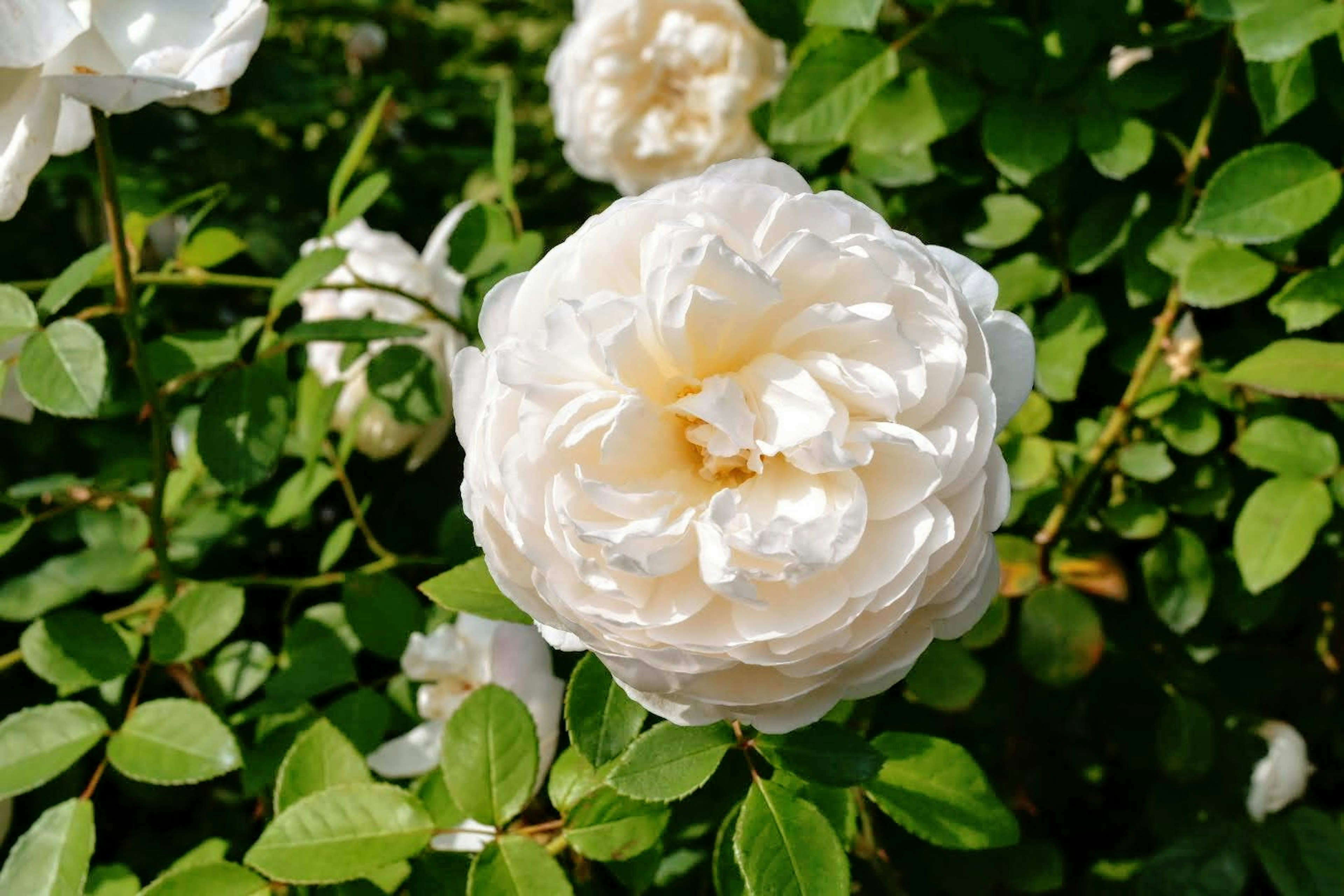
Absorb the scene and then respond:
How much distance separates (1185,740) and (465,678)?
0.71 meters

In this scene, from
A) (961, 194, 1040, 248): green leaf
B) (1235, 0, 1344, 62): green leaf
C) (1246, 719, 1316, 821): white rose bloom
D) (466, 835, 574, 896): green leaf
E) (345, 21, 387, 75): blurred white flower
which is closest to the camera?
(466, 835, 574, 896): green leaf

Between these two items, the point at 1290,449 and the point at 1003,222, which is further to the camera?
the point at 1003,222

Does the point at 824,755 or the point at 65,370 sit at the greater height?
the point at 65,370

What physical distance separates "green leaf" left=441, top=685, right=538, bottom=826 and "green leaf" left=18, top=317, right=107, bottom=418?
297 millimetres

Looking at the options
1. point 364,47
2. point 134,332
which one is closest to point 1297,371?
point 134,332

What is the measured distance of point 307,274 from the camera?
0.88 metres

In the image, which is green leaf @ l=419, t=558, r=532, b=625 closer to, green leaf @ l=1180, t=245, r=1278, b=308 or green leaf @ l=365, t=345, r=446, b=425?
green leaf @ l=365, t=345, r=446, b=425

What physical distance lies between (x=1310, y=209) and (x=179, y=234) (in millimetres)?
1308

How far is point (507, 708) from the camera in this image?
28.0 inches

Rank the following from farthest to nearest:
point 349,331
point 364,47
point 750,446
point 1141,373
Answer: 1. point 364,47
2. point 1141,373
3. point 349,331
4. point 750,446

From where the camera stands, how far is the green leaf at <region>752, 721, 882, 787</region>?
1.97 feet

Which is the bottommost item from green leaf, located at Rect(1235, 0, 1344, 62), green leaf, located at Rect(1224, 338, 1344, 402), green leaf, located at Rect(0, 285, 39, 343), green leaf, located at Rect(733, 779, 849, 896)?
green leaf, located at Rect(733, 779, 849, 896)

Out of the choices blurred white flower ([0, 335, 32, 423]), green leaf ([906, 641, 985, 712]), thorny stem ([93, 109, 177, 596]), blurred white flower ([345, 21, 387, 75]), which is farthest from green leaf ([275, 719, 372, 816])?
blurred white flower ([345, 21, 387, 75])

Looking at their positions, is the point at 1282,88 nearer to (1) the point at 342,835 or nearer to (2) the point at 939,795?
(2) the point at 939,795
